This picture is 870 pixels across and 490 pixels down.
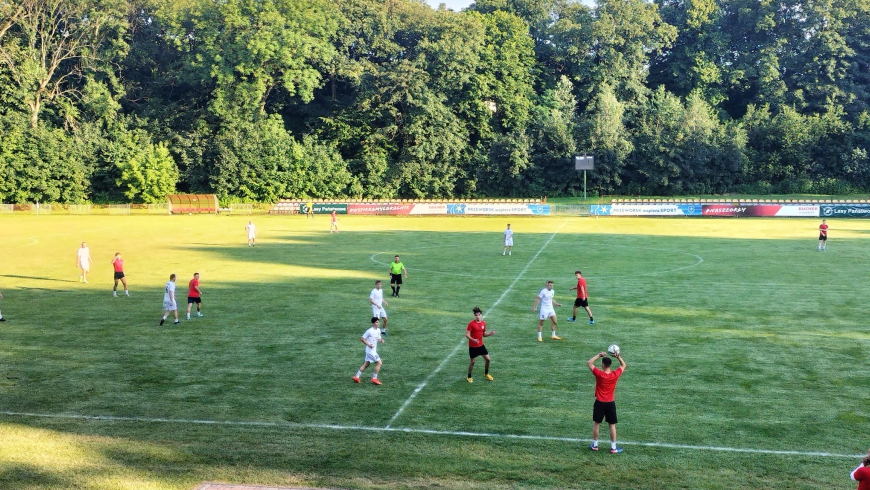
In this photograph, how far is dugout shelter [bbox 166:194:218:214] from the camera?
278ft

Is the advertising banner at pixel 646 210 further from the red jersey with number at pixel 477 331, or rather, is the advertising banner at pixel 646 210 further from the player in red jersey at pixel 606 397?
the player in red jersey at pixel 606 397

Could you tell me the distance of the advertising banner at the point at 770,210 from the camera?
7181 cm

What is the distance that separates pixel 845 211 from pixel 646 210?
17.7 m

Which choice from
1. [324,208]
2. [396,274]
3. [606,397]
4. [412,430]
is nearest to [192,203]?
[324,208]

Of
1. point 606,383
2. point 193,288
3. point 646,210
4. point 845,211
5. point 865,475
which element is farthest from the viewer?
point 646,210

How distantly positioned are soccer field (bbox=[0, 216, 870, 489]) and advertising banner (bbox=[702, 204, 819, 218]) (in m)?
36.2

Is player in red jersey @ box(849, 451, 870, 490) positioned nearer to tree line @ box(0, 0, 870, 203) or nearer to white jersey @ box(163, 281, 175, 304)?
white jersey @ box(163, 281, 175, 304)

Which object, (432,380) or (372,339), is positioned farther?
(432,380)

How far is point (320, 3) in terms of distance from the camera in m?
98.6

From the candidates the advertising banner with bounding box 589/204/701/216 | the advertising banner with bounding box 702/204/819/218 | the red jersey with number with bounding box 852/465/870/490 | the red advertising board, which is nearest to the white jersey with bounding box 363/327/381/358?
the red jersey with number with bounding box 852/465/870/490

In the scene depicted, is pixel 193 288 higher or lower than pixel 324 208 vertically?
lower

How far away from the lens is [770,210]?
72.5 m

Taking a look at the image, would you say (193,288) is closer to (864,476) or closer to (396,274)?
(396,274)

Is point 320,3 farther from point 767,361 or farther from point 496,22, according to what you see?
point 767,361
